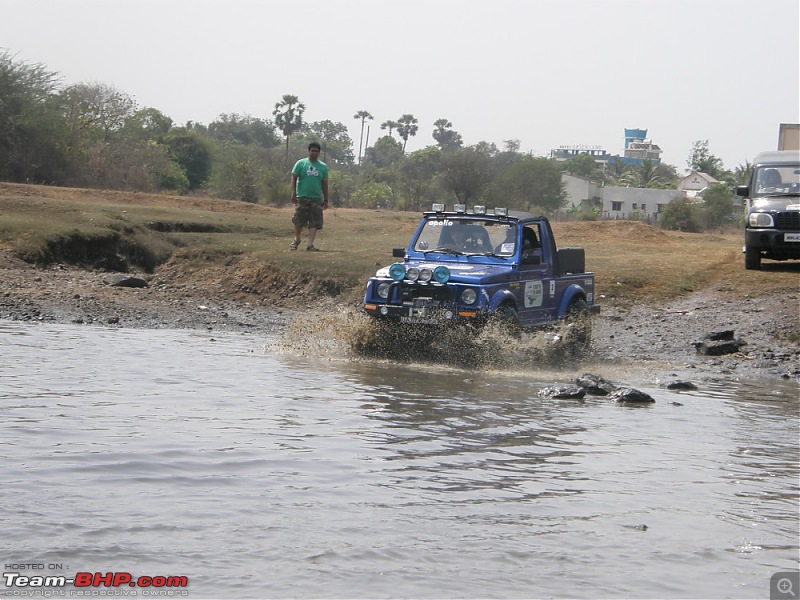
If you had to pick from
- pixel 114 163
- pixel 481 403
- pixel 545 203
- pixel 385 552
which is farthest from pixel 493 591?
pixel 545 203

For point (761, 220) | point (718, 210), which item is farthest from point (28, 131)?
point (718, 210)

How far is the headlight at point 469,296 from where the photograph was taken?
Answer: 11.0m

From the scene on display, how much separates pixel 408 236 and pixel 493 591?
18073mm

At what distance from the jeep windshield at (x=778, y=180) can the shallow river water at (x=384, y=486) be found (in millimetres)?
7823

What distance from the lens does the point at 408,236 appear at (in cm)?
2244

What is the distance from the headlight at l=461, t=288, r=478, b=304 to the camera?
36.2 feet

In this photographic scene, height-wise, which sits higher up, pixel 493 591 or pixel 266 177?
pixel 266 177

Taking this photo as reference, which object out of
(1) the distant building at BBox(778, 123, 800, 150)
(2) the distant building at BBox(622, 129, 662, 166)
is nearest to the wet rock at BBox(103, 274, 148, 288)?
(1) the distant building at BBox(778, 123, 800, 150)

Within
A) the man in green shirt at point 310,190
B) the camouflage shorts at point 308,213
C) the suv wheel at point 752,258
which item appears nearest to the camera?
the suv wheel at point 752,258

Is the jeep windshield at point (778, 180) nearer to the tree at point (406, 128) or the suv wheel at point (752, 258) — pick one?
the suv wheel at point (752, 258)

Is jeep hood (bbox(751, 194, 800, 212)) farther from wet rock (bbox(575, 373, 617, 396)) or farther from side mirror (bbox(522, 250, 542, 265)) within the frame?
wet rock (bbox(575, 373, 617, 396))

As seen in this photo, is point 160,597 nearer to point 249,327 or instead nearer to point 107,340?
point 107,340

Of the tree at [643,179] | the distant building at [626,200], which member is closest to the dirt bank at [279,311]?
the distant building at [626,200]

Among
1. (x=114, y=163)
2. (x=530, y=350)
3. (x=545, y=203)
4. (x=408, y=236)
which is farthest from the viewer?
(x=545, y=203)
